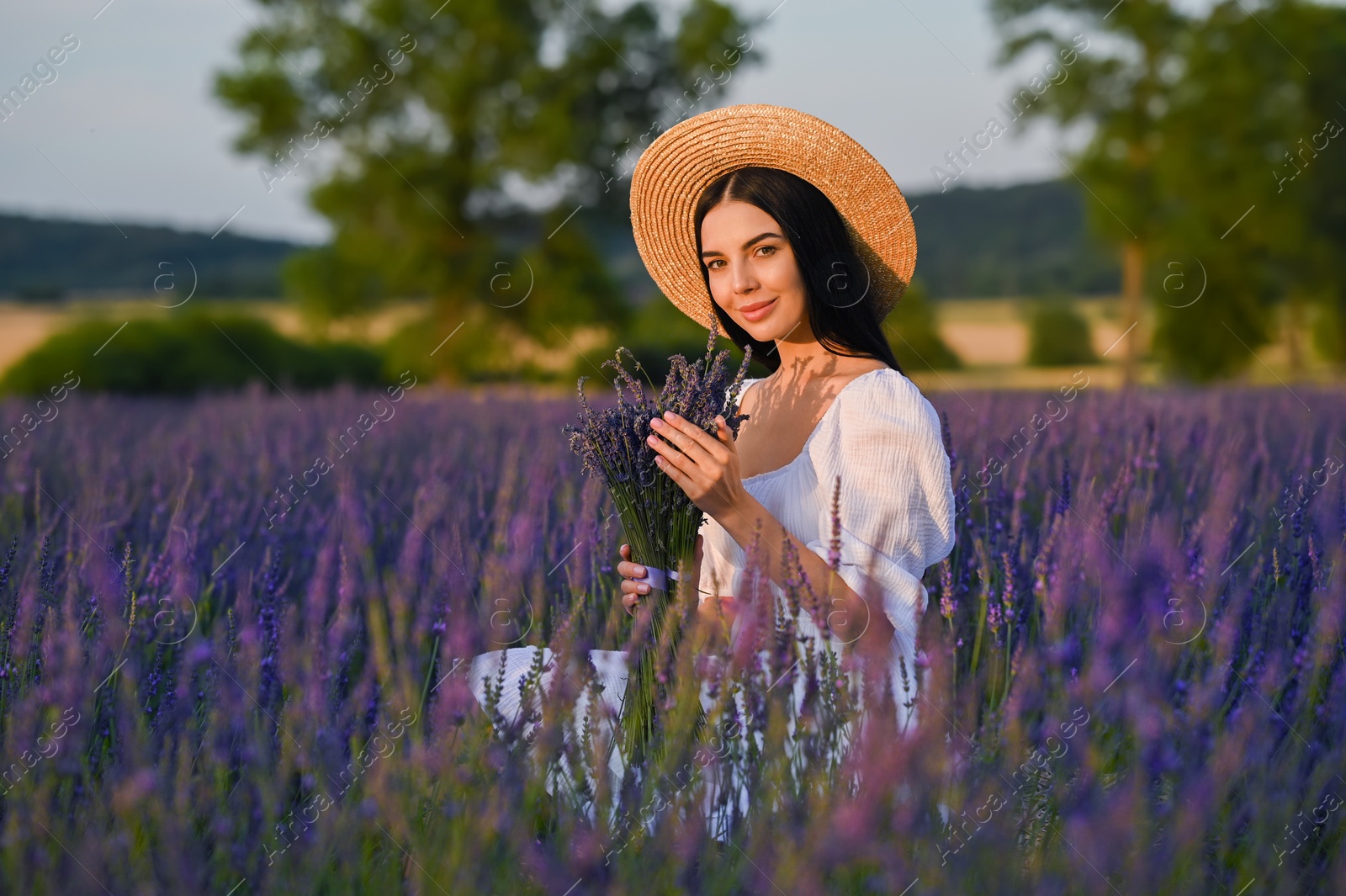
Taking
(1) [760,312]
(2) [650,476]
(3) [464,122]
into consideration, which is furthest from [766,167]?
(3) [464,122]

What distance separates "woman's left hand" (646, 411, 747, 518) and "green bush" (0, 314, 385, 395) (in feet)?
30.7

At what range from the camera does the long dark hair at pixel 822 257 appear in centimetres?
203

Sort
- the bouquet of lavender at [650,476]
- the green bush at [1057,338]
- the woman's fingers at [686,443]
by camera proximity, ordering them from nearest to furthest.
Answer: the woman's fingers at [686,443], the bouquet of lavender at [650,476], the green bush at [1057,338]

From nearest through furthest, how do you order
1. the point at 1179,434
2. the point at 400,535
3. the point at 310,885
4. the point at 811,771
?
the point at 310,885, the point at 811,771, the point at 400,535, the point at 1179,434

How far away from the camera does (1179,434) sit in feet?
12.5

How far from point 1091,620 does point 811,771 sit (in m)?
0.88

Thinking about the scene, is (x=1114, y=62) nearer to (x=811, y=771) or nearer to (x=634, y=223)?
(x=634, y=223)

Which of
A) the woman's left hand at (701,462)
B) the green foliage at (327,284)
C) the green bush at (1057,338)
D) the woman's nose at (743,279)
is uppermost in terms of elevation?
the green foliage at (327,284)

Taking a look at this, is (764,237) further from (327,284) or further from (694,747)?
(327,284)

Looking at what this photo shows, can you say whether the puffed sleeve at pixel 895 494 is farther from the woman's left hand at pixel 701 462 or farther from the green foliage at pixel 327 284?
the green foliage at pixel 327 284

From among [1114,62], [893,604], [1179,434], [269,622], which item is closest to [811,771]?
[893,604]

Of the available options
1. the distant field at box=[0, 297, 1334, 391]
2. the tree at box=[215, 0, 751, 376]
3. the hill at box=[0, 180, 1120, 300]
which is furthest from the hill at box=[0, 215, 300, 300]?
the tree at box=[215, 0, 751, 376]

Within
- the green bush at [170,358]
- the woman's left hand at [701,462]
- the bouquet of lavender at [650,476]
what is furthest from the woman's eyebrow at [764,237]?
the green bush at [170,358]

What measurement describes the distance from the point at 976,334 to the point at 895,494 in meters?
42.1
